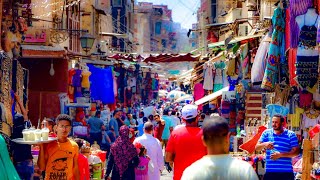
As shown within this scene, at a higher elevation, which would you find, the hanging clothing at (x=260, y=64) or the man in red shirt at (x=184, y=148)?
the hanging clothing at (x=260, y=64)

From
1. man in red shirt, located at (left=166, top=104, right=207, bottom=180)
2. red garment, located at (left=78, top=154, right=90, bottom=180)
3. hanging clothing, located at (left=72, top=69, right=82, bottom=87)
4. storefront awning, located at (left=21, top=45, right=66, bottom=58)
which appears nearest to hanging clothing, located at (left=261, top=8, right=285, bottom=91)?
man in red shirt, located at (left=166, top=104, right=207, bottom=180)

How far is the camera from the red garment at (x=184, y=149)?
812cm

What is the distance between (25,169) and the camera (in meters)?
8.38

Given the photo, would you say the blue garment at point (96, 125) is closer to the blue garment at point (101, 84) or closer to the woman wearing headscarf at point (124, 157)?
the woman wearing headscarf at point (124, 157)

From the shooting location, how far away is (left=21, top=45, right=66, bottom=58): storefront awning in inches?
667

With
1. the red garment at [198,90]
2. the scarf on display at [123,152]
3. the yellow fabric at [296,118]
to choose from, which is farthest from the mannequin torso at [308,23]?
the red garment at [198,90]

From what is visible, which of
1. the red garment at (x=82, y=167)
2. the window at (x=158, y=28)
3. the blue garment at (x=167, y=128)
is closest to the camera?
the red garment at (x=82, y=167)

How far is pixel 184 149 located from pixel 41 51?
985cm

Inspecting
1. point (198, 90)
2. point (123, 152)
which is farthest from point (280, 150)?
point (198, 90)

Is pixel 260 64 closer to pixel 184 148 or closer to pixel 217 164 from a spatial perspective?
pixel 184 148

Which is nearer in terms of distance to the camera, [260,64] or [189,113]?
[189,113]

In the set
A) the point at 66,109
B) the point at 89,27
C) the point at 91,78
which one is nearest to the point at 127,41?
the point at 89,27

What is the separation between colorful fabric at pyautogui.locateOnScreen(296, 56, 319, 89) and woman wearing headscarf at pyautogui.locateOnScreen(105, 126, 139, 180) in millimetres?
2666

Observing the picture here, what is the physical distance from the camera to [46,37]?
1794 cm
